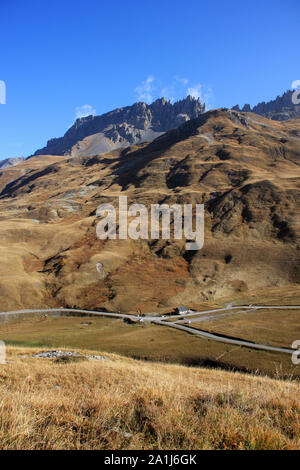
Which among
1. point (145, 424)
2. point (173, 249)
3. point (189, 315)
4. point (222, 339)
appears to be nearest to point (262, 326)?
point (222, 339)

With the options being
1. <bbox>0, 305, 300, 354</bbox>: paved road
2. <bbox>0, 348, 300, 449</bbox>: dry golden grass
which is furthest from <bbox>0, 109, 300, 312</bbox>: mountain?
<bbox>0, 348, 300, 449</bbox>: dry golden grass

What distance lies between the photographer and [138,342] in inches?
2299

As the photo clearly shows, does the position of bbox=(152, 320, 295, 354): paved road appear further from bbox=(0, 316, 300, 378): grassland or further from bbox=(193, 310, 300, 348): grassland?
bbox=(0, 316, 300, 378): grassland

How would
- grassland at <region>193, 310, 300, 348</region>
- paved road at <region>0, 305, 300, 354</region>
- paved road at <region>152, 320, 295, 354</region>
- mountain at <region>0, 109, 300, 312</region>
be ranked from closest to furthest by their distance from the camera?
paved road at <region>152, 320, 295, 354</region> < paved road at <region>0, 305, 300, 354</region> < grassland at <region>193, 310, 300, 348</region> < mountain at <region>0, 109, 300, 312</region>

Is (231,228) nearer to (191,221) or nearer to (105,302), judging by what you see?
(191,221)

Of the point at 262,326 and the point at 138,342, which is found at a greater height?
the point at 262,326

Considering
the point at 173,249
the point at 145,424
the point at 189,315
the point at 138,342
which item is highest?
the point at 145,424

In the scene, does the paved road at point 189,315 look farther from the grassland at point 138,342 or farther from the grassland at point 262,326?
the grassland at point 138,342

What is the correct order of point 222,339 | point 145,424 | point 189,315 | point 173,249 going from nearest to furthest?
1. point 145,424
2. point 222,339
3. point 189,315
4. point 173,249

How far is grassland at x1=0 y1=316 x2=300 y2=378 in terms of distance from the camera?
148 ft

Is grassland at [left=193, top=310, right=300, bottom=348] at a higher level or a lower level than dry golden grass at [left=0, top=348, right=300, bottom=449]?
lower

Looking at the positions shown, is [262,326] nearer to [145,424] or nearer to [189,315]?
[189,315]

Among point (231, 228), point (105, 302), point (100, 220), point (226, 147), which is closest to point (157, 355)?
point (105, 302)

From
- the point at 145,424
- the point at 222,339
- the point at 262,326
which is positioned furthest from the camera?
the point at 262,326
